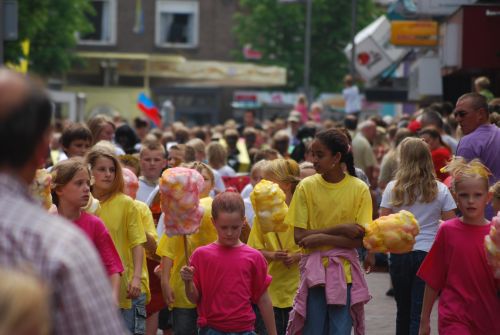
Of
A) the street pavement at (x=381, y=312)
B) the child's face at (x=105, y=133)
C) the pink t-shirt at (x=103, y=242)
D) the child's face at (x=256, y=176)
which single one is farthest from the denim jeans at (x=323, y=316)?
the child's face at (x=105, y=133)

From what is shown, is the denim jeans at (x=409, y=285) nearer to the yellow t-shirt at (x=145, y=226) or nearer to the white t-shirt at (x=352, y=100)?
the yellow t-shirt at (x=145, y=226)

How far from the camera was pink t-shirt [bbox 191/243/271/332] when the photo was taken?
775 centimetres

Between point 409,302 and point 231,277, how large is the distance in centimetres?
239

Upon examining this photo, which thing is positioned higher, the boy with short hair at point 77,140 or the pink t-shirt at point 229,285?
the boy with short hair at point 77,140

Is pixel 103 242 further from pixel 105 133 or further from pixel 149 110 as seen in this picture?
pixel 149 110

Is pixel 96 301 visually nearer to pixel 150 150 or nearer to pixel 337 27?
pixel 150 150

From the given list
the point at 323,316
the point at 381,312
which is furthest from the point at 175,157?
the point at 323,316

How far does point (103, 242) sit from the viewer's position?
7.03 meters

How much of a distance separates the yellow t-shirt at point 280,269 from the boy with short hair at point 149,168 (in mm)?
2492

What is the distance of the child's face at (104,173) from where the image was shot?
8.88m

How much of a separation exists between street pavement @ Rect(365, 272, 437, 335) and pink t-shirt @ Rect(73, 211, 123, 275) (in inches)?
211

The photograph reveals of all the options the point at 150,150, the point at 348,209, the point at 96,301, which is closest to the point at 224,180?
the point at 150,150

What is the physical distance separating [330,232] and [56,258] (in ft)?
17.3

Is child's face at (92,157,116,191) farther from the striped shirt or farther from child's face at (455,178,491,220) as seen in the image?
the striped shirt
